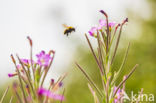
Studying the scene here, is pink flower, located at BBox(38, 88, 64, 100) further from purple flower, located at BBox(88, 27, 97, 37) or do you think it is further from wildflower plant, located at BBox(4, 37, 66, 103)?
purple flower, located at BBox(88, 27, 97, 37)

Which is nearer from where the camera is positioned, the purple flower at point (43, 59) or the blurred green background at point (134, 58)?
the purple flower at point (43, 59)

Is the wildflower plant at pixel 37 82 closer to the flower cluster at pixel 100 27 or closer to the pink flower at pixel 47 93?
the pink flower at pixel 47 93

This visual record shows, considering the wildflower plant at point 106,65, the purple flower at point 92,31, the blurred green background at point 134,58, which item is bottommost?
the blurred green background at point 134,58

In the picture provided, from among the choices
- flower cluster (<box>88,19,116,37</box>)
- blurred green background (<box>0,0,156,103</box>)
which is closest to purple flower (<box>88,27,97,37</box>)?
flower cluster (<box>88,19,116,37</box>)

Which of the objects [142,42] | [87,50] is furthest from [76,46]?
[142,42]

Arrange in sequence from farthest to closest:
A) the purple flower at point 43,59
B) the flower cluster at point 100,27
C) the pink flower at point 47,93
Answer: the flower cluster at point 100,27 < the purple flower at point 43,59 < the pink flower at point 47,93

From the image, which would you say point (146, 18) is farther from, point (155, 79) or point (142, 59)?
point (155, 79)

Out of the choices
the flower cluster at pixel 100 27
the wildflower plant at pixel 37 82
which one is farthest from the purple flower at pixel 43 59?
the flower cluster at pixel 100 27
